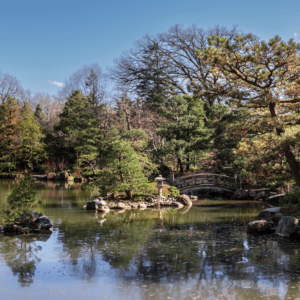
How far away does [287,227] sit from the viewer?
9.63 metres

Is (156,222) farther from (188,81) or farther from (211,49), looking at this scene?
(188,81)

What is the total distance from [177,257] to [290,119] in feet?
15.6

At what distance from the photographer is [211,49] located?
850cm

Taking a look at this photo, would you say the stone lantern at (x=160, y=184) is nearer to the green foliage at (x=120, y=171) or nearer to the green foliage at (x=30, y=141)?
the green foliage at (x=120, y=171)

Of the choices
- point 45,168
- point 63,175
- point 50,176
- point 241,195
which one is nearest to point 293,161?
point 241,195

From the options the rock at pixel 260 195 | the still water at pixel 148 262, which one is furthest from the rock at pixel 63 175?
the still water at pixel 148 262

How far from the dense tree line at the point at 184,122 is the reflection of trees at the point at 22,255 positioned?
6144mm

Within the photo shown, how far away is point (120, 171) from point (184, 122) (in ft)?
25.0

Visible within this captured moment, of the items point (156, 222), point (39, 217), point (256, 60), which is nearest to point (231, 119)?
point (156, 222)

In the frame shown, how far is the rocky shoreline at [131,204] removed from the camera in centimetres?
1449

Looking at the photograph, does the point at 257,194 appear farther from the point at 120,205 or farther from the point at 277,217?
the point at 120,205

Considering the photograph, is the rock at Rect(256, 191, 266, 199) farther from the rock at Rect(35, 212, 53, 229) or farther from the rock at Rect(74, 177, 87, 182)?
the rock at Rect(74, 177, 87, 182)

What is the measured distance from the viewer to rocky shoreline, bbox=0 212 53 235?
382 inches

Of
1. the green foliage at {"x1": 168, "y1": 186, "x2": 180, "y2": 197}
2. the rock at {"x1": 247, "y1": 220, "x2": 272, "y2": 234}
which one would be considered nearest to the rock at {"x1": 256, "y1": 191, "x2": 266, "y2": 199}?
the green foliage at {"x1": 168, "y1": 186, "x2": 180, "y2": 197}
